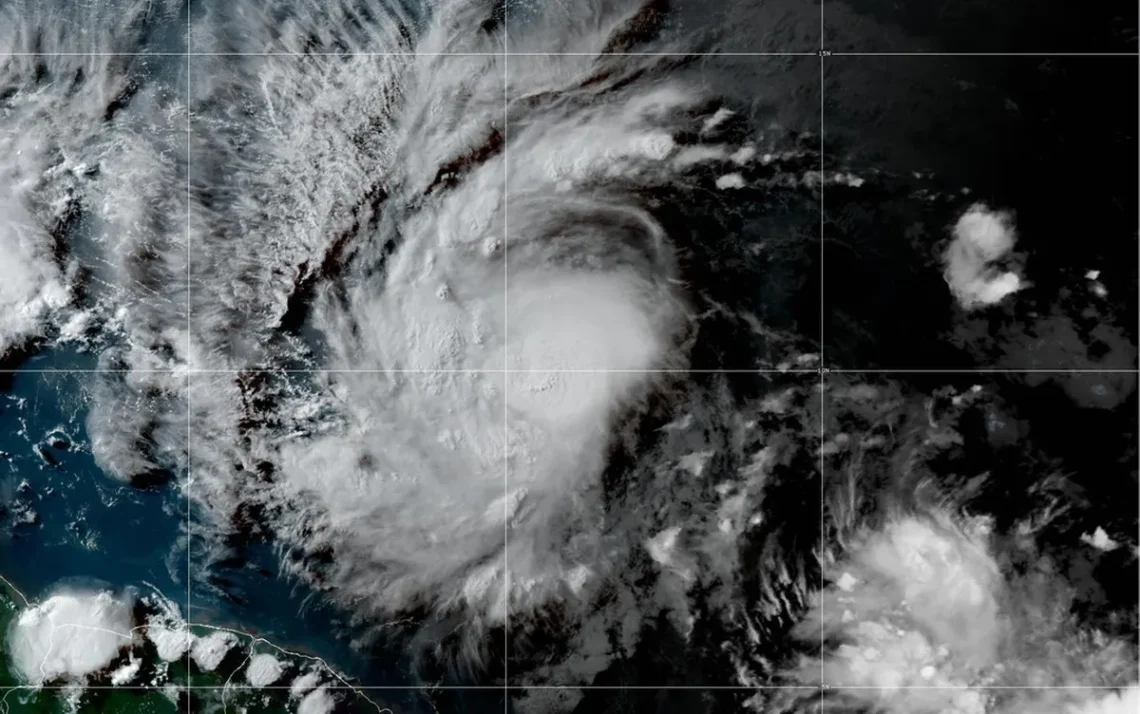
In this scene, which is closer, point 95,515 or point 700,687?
point 700,687

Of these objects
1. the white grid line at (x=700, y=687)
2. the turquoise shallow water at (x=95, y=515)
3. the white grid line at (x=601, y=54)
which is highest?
the white grid line at (x=601, y=54)

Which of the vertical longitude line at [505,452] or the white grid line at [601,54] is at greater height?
the white grid line at [601,54]

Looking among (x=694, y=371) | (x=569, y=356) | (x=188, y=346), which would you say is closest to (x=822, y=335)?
(x=694, y=371)

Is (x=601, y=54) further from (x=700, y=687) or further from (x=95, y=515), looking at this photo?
(x=95, y=515)

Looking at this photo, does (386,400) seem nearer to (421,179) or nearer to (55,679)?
(421,179)

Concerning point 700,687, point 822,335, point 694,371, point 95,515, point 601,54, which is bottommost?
point 700,687

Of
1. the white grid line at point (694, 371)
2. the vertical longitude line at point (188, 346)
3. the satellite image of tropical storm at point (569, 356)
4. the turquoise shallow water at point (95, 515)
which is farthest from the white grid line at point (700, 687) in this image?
the white grid line at point (694, 371)

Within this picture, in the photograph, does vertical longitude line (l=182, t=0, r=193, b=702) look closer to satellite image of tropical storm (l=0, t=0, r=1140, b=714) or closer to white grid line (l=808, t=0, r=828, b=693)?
satellite image of tropical storm (l=0, t=0, r=1140, b=714)

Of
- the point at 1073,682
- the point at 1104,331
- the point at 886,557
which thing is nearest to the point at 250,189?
the point at 886,557

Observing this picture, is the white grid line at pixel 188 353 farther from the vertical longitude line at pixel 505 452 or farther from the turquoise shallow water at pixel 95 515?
the vertical longitude line at pixel 505 452
